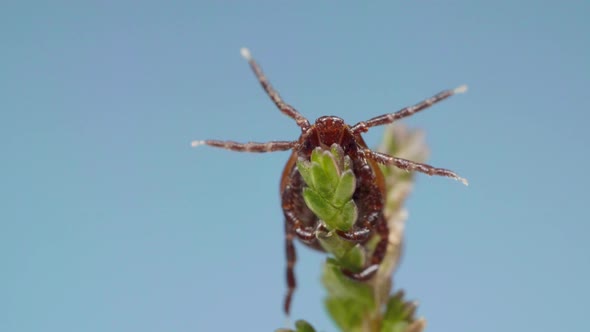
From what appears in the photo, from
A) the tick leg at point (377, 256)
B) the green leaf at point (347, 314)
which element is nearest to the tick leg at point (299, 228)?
the tick leg at point (377, 256)

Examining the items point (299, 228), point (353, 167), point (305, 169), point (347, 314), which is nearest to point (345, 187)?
point (305, 169)

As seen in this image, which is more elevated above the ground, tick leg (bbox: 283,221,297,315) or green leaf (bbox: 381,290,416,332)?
tick leg (bbox: 283,221,297,315)

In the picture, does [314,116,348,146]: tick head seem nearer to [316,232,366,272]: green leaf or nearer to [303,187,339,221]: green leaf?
[303,187,339,221]: green leaf

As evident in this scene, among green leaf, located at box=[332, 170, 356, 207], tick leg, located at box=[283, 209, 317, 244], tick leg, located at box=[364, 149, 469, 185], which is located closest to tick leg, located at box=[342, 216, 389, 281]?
tick leg, located at box=[283, 209, 317, 244]

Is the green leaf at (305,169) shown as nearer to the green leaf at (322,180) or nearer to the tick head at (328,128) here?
the green leaf at (322,180)

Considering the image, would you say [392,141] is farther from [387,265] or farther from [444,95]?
[387,265]

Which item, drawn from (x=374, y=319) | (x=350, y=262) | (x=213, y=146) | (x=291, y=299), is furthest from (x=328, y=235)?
(x=291, y=299)
